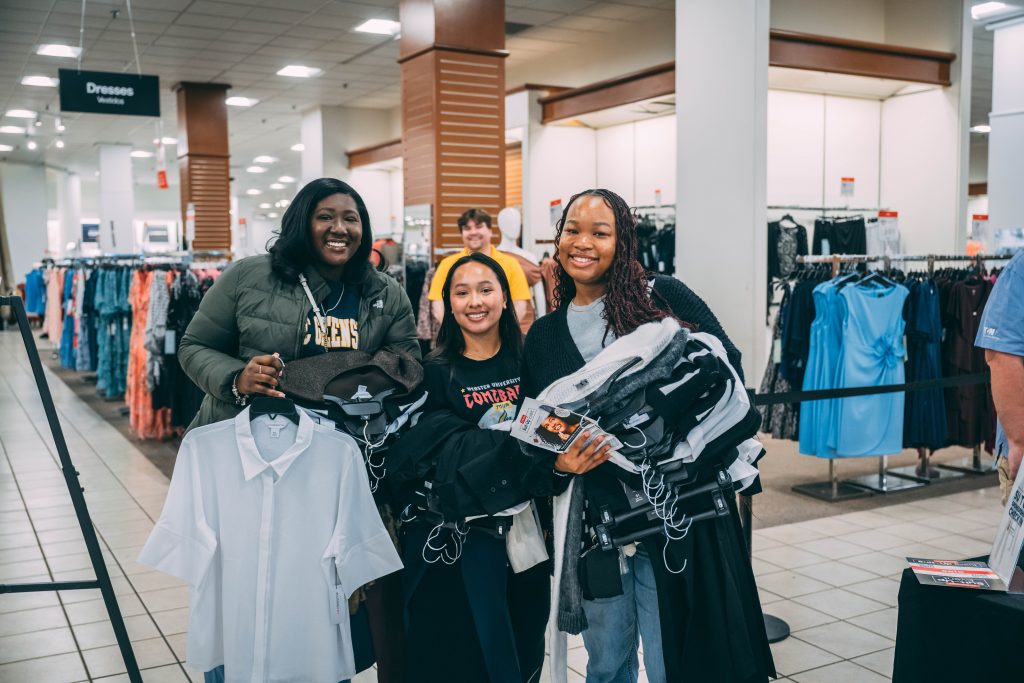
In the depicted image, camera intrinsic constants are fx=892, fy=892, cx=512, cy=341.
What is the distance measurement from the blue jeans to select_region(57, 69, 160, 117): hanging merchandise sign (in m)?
9.54

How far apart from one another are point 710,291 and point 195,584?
152 inches

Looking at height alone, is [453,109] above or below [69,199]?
below

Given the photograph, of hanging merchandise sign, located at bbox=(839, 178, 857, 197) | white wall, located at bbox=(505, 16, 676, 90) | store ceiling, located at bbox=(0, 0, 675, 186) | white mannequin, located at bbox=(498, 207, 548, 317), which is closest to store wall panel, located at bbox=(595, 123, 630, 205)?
white wall, located at bbox=(505, 16, 676, 90)

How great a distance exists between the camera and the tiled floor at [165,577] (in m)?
3.29

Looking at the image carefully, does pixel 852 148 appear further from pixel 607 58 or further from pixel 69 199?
pixel 69 199

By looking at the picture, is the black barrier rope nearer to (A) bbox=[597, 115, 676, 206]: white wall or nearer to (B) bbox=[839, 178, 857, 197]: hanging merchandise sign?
(B) bbox=[839, 178, 857, 197]: hanging merchandise sign

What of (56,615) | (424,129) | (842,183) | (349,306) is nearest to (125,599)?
(56,615)

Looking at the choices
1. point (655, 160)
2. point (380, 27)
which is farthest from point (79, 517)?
point (380, 27)

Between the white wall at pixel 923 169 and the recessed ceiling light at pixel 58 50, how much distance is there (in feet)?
32.3

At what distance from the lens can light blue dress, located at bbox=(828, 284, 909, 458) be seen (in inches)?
199

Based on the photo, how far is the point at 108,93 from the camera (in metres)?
9.98

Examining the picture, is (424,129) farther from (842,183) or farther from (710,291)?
(842,183)

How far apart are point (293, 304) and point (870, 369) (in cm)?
381

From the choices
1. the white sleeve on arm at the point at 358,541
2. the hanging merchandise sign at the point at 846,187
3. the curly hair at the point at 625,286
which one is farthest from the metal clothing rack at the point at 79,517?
the hanging merchandise sign at the point at 846,187
